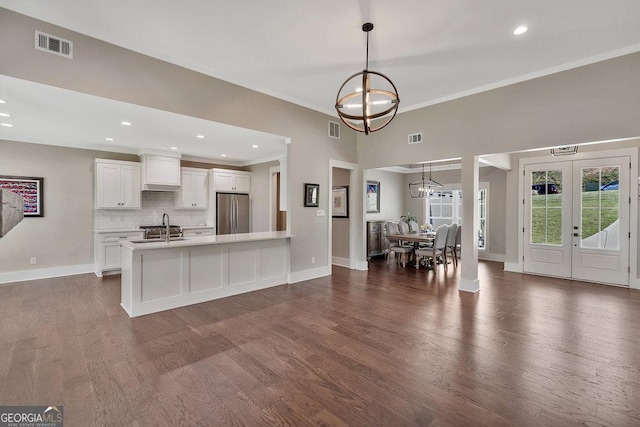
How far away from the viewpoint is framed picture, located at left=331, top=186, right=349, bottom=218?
22.5ft

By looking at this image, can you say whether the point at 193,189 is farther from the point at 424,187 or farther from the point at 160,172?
the point at 424,187

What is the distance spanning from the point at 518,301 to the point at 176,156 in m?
6.98

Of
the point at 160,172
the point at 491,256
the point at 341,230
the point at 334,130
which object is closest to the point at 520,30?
the point at 334,130

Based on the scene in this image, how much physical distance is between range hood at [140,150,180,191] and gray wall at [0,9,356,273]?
182 cm

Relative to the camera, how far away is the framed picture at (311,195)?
5316 millimetres

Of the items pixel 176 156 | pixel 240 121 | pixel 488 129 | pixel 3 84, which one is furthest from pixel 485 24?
pixel 176 156

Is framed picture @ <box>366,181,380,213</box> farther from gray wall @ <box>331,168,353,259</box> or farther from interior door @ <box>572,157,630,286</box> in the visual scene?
interior door @ <box>572,157,630,286</box>

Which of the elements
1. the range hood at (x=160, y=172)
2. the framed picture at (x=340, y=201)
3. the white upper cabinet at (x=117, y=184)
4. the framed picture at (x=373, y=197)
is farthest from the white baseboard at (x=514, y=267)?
the white upper cabinet at (x=117, y=184)

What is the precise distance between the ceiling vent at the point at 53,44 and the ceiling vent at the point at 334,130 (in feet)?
12.7

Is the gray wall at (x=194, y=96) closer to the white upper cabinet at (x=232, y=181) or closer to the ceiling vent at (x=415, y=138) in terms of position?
the ceiling vent at (x=415, y=138)

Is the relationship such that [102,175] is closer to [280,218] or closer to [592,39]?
[280,218]

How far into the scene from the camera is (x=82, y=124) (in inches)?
171

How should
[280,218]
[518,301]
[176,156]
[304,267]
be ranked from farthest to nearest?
[280,218], [176,156], [304,267], [518,301]

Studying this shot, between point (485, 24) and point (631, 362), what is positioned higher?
point (485, 24)
